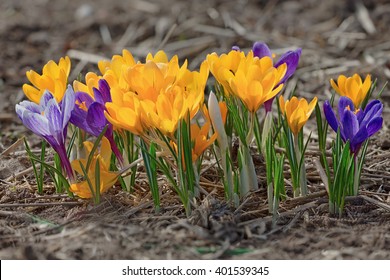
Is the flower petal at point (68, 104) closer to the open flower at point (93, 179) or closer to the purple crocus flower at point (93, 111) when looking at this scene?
the purple crocus flower at point (93, 111)

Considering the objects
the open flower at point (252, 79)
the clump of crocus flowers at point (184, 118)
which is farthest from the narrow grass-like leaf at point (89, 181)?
the open flower at point (252, 79)

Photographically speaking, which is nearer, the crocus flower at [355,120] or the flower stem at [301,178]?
the crocus flower at [355,120]

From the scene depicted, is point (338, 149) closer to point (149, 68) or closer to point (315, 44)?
point (149, 68)

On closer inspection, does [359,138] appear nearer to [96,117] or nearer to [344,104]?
[344,104]

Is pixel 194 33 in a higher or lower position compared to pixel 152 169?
higher

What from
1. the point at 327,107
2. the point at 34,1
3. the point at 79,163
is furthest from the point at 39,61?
the point at 327,107

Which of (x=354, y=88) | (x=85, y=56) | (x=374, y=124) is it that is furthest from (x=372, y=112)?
(x=85, y=56)

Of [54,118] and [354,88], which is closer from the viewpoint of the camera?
[54,118]
